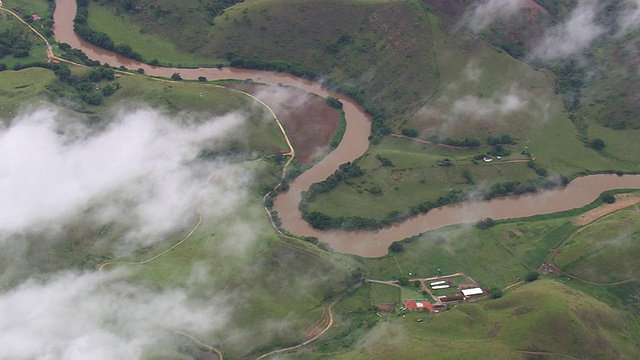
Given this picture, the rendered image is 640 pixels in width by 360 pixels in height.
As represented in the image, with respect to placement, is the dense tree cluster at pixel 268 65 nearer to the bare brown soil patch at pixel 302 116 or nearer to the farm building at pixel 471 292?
the bare brown soil patch at pixel 302 116

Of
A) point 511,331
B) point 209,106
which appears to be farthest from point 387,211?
point 209,106

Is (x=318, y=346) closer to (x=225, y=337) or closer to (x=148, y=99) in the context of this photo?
(x=225, y=337)

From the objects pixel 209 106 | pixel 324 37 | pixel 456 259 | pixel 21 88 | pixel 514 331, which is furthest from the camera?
pixel 324 37

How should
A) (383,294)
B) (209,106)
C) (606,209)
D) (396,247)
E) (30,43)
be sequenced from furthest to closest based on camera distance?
(30,43)
(209,106)
(606,209)
(396,247)
(383,294)

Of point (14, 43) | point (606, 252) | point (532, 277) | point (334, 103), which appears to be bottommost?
point (532, 277)

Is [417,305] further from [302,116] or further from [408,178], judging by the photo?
[302,116]

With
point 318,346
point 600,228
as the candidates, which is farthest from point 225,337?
point 600,228

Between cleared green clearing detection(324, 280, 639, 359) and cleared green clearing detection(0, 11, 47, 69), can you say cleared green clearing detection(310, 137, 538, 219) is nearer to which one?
cleared green clearing detection(324, 280, 639, 359)
